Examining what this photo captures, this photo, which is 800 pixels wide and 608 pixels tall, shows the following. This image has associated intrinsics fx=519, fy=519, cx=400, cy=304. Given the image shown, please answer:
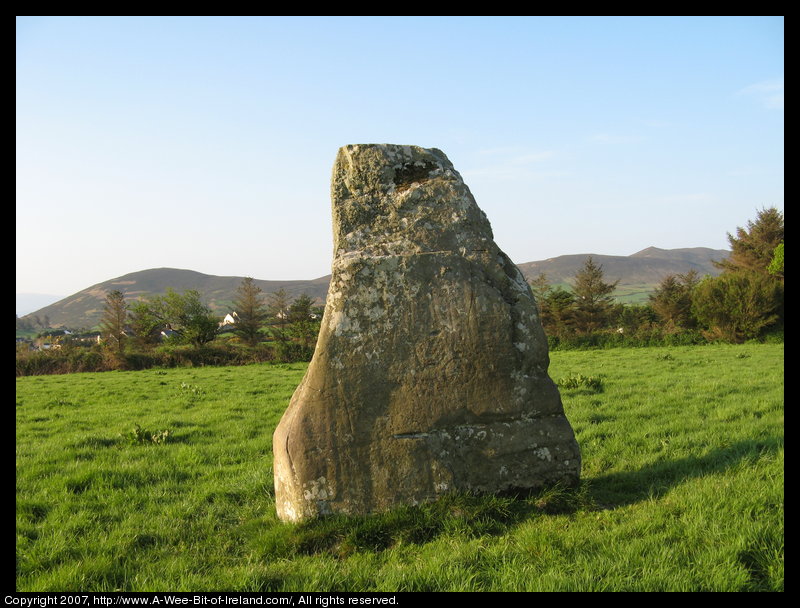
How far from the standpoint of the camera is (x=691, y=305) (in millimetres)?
31953

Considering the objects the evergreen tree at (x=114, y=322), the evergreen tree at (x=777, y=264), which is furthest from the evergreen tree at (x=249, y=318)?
the evergreen tree at (x=777, y=264)

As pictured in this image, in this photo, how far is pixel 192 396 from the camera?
14977 mm

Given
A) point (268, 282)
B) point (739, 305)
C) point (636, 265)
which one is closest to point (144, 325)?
point (739, 305)

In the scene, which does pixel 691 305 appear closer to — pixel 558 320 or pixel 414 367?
pixel 558 320

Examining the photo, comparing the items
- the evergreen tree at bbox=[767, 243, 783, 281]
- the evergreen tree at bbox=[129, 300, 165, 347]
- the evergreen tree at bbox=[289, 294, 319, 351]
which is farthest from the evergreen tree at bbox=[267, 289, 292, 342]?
the evergreen tree at bbox=[767, 243, 783, 281]

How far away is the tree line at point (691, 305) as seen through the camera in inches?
1121

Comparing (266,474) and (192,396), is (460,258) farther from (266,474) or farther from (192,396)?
(192,396)

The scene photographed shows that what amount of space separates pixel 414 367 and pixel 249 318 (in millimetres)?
31560

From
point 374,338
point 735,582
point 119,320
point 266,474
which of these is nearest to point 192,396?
point 266,474

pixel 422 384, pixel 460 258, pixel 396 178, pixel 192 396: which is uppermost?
pixel 396 178

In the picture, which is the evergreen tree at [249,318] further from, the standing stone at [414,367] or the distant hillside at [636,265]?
the distant hillside at [636,265]
